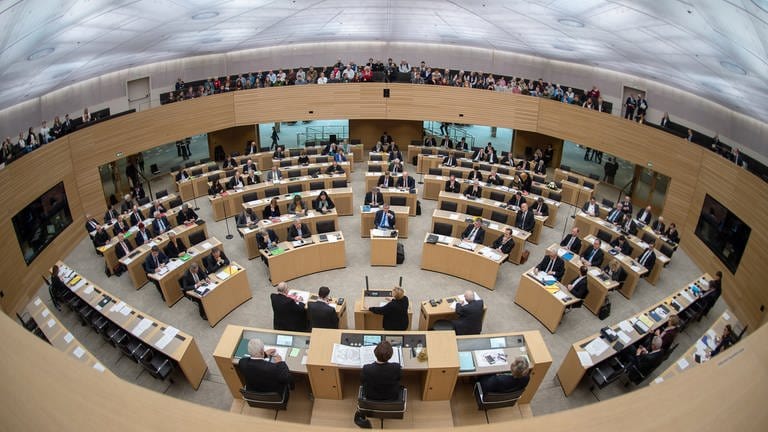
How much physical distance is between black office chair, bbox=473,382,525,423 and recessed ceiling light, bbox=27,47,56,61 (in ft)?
34.4

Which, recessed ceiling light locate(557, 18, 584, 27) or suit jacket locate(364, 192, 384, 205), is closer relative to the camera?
recessed ceiling light locate(557, 18, 584, 27)

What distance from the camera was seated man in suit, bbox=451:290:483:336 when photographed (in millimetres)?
8266

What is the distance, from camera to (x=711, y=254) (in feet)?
42.8

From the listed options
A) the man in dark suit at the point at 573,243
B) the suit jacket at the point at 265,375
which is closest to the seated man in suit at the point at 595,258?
the man in dark suit at the point at 573,243

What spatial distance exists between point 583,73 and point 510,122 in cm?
467

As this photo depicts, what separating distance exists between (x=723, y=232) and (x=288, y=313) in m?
12.6

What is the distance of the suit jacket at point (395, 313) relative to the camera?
8.20 meters

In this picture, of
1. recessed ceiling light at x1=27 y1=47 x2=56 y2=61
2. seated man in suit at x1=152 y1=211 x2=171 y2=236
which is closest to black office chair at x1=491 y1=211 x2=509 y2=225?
seated man in suit at x1=152 y1=211 x2=171 y2=236

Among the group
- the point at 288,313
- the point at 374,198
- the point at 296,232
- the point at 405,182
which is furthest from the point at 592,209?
the point at 288,313

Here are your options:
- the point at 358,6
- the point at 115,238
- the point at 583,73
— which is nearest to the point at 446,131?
the point at 583,73

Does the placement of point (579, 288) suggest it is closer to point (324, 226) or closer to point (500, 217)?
point (500, 217)

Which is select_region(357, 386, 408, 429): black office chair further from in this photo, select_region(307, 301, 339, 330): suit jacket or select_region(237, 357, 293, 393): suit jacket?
select_region(307, 301, 339, 330): suit jacket

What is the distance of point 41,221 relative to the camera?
41.4ft

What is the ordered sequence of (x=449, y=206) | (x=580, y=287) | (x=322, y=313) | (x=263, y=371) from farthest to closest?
(x=449, y=206) → (x=580, y=287) → (x=322, y=313) → (x=263, y=371)
